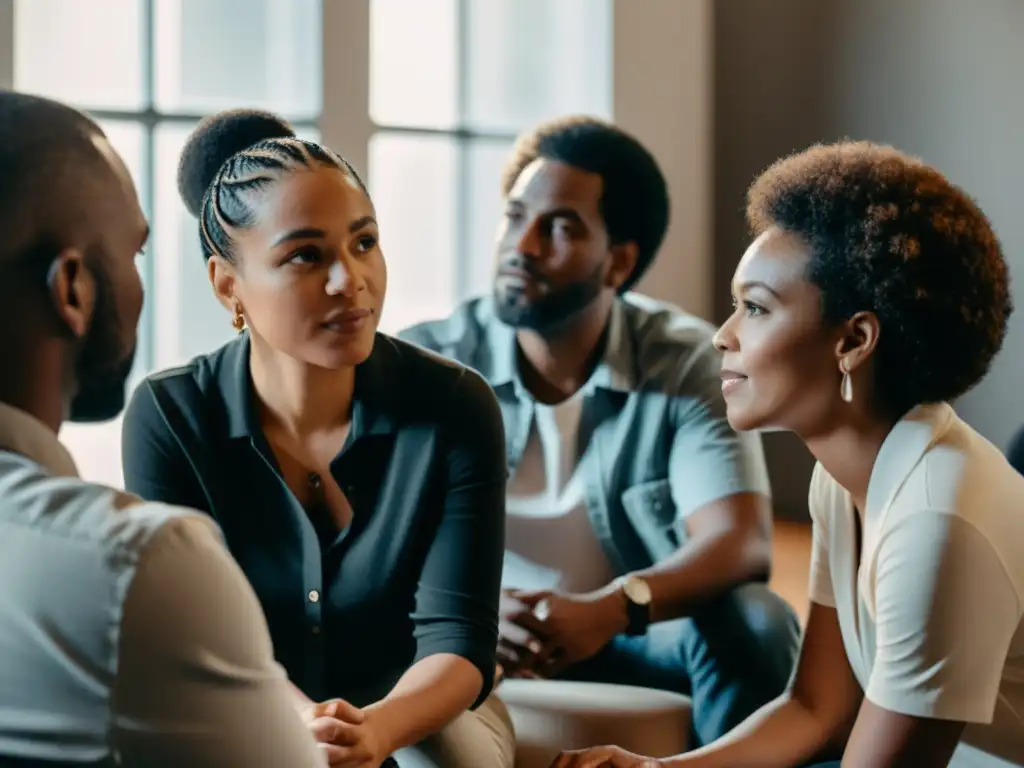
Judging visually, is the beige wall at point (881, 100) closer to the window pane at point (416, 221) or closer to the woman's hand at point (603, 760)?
the window pane at point (416, 221)

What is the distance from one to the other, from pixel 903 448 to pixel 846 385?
0.23ft

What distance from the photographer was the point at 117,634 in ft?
2.12

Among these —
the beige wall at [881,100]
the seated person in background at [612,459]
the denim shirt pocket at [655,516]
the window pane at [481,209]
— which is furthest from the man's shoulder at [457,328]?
the beige wall at [881,100]

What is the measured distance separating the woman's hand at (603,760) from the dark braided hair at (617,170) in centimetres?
94

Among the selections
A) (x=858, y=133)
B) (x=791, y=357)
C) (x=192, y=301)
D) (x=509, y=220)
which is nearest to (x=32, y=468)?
(x=791, y=357)

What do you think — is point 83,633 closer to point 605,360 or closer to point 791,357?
point 791,357

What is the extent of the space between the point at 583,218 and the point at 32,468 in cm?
124

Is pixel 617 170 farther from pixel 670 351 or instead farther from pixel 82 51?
pixel 82 51

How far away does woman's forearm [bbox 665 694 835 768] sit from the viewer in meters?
1.14

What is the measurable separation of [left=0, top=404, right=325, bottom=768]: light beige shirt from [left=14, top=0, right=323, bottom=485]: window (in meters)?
1.57

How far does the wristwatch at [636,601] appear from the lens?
1.55m

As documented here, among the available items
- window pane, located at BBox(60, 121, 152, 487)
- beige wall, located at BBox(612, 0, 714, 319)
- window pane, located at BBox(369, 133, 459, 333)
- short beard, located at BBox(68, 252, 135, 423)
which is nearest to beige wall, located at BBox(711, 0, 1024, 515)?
beige wall, located at BBox(612, 0, 714, 319)

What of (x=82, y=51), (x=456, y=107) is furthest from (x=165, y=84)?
(x=456, y=107)

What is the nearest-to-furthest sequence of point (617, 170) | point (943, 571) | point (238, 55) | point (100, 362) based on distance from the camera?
point (100, 362), point (943, 571), point (617, 170), point (238, 55)
